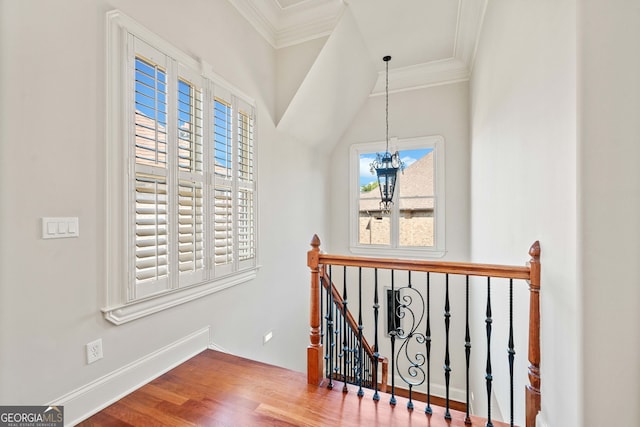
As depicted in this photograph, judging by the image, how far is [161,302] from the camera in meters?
2.07

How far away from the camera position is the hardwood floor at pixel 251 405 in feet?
5.42

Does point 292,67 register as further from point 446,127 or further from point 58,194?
point 58,194

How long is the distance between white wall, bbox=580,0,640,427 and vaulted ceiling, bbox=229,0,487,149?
2.37 metres

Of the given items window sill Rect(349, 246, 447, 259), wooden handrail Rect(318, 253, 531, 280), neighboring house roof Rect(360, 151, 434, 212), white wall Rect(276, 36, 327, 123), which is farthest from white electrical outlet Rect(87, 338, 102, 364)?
neighboring house roof Rect(360, 151, 434, 212)

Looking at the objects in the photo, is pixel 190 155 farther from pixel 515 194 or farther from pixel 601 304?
pixel 601 304

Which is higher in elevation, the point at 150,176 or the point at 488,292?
the point at 150,176

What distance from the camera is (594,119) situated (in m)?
1.10

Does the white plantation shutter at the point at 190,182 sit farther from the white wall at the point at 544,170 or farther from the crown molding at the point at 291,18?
the white wall at the point at 544,170

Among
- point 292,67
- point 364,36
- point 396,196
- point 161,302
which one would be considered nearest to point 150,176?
point 161,302

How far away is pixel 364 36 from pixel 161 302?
363 cm

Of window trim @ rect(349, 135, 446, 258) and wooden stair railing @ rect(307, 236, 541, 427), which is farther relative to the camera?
window trim @ rect(349, 135, 446, 258)

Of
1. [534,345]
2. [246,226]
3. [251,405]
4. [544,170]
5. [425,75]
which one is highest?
[425,75]

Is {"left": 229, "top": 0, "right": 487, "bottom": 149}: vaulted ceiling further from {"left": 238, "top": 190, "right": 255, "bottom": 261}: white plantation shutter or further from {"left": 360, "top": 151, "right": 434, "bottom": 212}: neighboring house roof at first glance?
{"left": 360, "top": 151, "right": 434, "bottom": 212}: neighboring house roof

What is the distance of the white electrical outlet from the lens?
5.47ft
